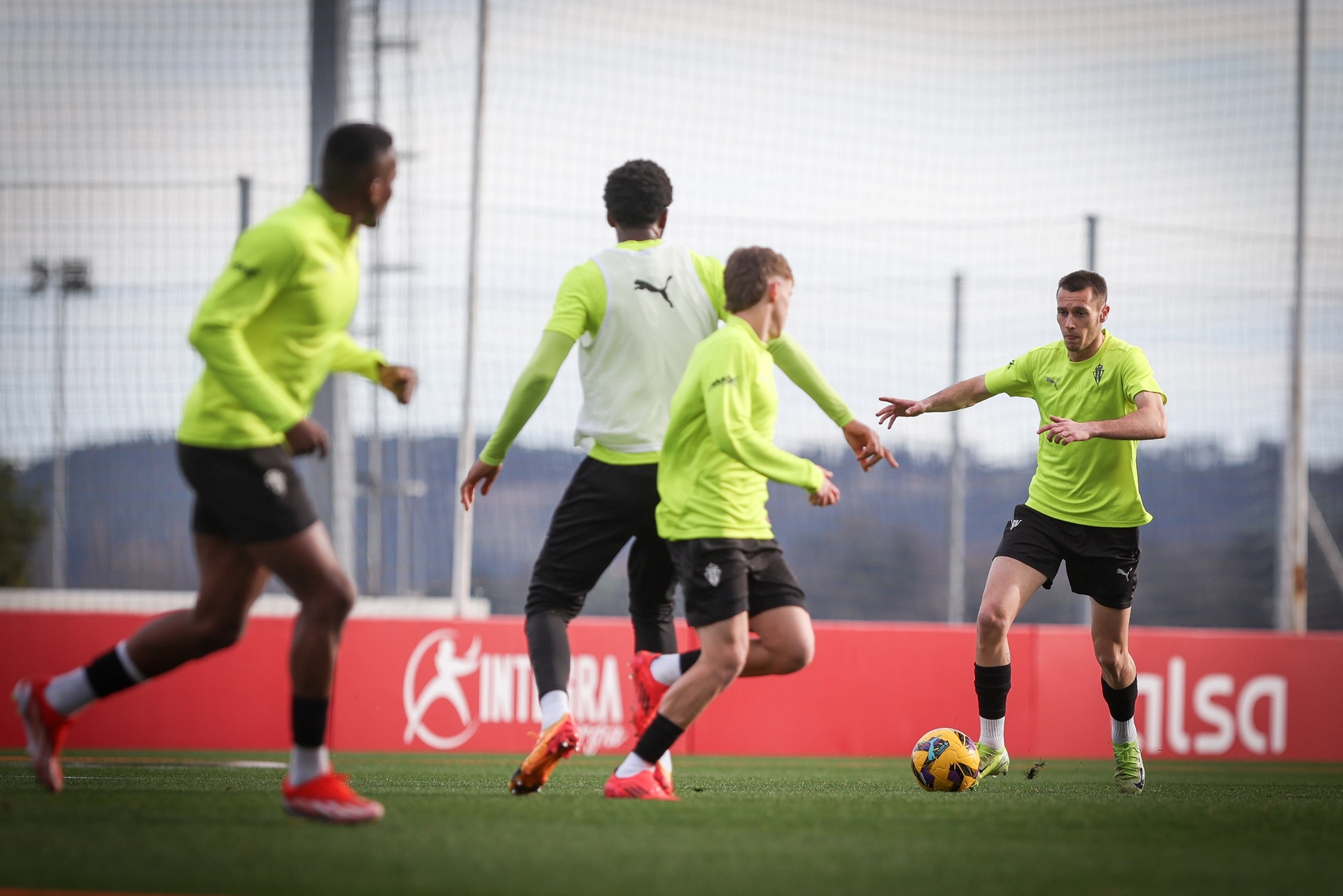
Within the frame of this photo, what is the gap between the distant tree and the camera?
39.9 feet

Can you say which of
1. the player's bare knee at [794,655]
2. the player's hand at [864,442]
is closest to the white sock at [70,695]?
the player's bare knee at [794,655]

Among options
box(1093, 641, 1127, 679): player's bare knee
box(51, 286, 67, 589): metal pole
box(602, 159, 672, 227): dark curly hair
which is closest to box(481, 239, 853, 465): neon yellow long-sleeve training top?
box(602, 159, 672, 227): dark curly hair

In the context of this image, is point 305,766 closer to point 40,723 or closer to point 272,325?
point 40,723

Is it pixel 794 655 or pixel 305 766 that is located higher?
pixel 794 655

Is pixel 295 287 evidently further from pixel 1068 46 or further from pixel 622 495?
pixel 1068 46

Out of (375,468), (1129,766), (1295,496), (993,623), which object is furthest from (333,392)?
(1295,496)

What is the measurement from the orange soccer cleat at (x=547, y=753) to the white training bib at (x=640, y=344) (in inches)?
39.3

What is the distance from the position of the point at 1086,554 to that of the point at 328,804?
3.57 metres

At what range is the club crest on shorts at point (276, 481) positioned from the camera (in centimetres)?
413

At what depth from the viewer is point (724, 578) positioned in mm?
4637

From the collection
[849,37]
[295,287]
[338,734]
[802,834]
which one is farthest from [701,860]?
[849,37]

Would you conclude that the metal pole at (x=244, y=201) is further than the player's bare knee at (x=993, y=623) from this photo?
Yes

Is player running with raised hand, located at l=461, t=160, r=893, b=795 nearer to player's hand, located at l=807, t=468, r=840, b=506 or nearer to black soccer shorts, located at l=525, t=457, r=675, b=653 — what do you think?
black soccer shorts, located at l=525, t=457, r=675, b=653

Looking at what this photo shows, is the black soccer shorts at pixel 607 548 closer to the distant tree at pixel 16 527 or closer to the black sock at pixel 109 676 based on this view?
the black sock at pixel 109 676
